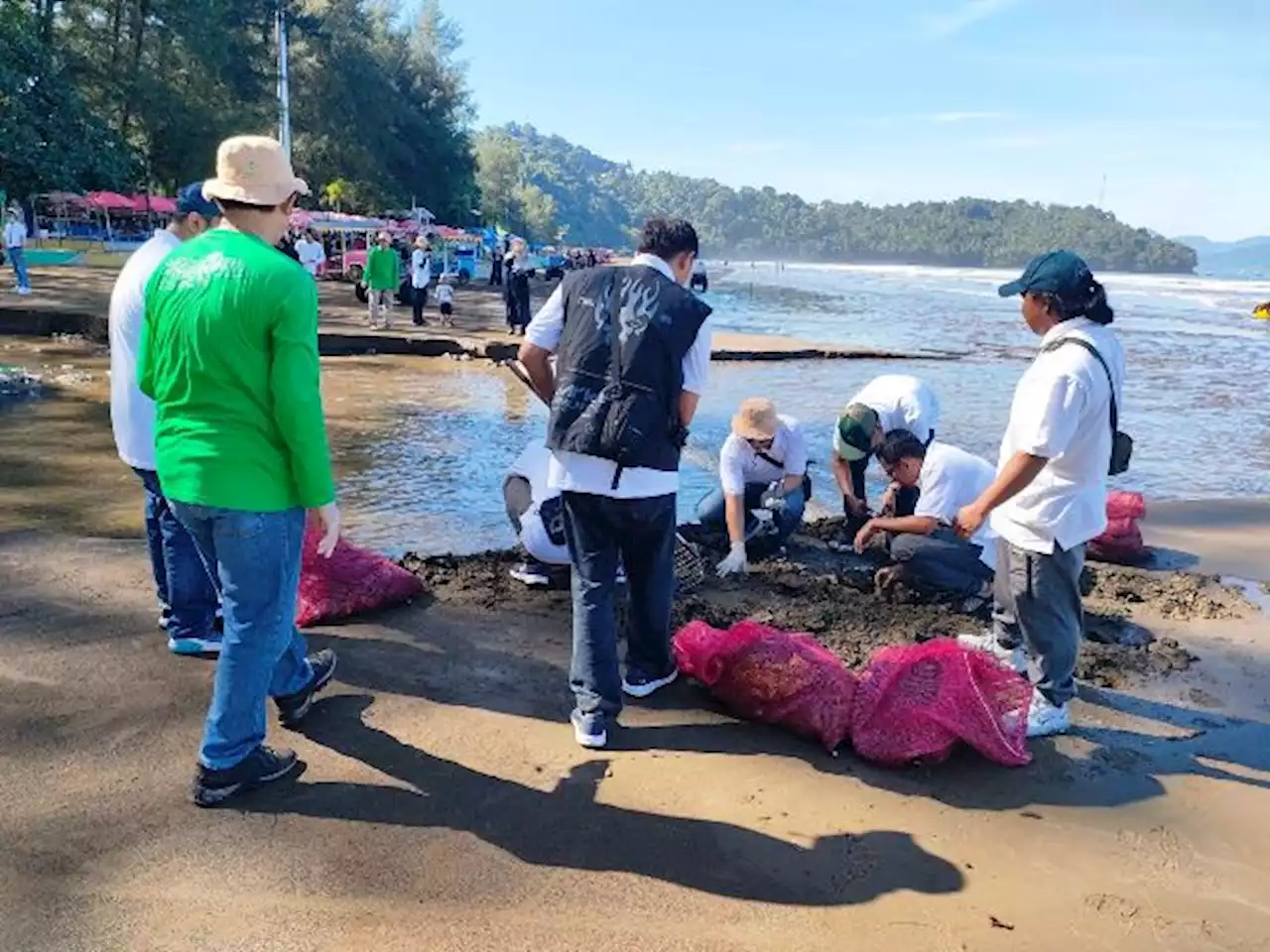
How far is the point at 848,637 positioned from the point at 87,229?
50571 mm

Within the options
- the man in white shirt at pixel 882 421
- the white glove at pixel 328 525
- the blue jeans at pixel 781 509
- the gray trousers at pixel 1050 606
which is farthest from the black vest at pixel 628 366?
the man in white shirt at pixel 882 421

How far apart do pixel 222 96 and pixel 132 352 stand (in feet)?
127

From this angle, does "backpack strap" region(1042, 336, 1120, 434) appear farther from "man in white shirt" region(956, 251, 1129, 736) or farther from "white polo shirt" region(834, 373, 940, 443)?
"white polo shirt" region(834, 373, 940, 443)

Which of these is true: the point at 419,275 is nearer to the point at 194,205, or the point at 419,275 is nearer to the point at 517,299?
→ the point at 517,299

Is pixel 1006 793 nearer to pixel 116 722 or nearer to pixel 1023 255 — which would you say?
pixel 116 722

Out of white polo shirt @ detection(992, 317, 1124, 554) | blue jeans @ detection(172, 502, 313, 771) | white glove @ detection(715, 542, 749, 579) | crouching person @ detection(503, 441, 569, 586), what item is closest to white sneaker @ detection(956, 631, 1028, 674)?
white polo shirt @ detection(992, 317, 1124, 554)

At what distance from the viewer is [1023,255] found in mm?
172875

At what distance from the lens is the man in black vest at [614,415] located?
327cm

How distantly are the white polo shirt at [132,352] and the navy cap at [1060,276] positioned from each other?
120 inches

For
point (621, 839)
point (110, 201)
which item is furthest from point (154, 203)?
point (621, 839)

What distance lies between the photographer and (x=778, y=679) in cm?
367

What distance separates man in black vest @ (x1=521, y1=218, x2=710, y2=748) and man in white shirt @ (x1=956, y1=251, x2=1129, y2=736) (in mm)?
1109

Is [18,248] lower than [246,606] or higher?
higher

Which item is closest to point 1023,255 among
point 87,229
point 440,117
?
point 440,117
